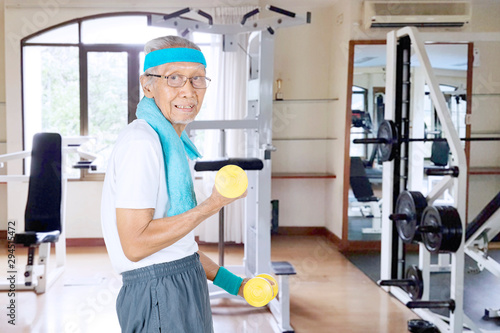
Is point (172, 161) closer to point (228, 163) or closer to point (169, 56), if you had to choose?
point (169, 56)

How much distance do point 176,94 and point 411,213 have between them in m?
2.21

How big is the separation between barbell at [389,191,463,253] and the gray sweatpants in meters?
1.88

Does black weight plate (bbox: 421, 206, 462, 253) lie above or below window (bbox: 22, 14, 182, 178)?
below

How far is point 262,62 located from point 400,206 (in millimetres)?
1240

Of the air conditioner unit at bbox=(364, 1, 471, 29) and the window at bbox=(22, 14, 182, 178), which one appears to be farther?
the window at bbox=(22, 14, 182, 178)

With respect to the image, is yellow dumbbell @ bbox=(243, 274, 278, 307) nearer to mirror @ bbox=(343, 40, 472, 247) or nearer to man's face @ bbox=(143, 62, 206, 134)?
man's face @ bbox=(143, 62, 206, 134)

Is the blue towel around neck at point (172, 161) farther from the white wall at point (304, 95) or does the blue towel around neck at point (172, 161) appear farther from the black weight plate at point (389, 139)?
the white wall at point (304, 95)

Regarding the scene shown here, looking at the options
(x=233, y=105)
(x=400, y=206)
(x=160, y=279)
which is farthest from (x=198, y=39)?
(x=160, y=279)

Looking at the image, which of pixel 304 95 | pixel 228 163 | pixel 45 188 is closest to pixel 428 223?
pixel 228 163

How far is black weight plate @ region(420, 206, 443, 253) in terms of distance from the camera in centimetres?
274

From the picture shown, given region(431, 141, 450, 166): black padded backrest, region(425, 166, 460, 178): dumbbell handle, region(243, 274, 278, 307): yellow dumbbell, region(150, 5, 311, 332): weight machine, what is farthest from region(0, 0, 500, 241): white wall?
region(243, 274, 278, 307): yellow dumbbell

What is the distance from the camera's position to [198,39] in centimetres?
532

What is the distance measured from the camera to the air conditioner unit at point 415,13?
4719 mm

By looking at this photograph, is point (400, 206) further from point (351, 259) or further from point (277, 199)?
point (277, 199)
